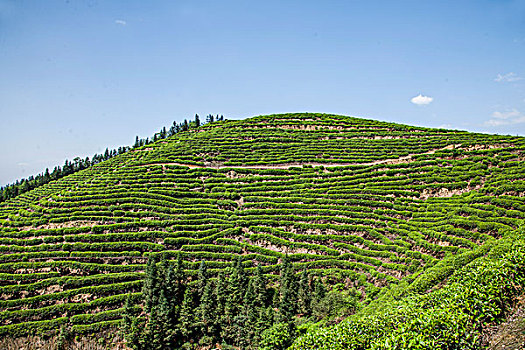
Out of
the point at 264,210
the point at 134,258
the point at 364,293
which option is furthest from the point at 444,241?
the point at 134,258

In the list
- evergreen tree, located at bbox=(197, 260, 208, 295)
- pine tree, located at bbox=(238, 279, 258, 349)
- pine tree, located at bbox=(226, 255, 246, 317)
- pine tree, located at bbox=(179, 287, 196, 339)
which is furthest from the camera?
evergreen tree, located at bbox=(197, 260, 208, 295)

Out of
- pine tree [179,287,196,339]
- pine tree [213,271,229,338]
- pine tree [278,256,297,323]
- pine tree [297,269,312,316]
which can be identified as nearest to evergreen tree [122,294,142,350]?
pine tree [179,287,196,339]

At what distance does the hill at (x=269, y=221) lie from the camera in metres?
27.7

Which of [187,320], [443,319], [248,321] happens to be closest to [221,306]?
[187,320]

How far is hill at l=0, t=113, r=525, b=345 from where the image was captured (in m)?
27.7

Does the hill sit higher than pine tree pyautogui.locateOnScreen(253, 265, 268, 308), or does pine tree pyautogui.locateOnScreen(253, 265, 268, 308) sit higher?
the hill

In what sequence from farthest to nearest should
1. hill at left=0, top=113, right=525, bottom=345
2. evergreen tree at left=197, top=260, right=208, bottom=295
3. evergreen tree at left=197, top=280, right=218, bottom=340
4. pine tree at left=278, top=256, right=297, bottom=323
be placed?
evergreen tree at left=197, top=260, right=208, bottom=295 → hill at left=0, top=113, right=525, bottom=345 → evergreen tree at left=197, top=280, right=218, bottom=340 → pine tree at left=278, top=256, right=297, bottom=323

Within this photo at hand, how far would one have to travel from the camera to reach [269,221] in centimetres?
3712

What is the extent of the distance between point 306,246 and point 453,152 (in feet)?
91.6

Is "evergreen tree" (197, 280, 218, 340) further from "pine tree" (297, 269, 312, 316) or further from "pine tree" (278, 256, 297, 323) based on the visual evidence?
"pine tree" (297, 269, 312, 316)

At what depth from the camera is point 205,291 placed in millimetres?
26500

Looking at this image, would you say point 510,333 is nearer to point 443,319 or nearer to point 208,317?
point 443,319

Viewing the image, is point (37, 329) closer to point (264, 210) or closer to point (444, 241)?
point (264, 210)

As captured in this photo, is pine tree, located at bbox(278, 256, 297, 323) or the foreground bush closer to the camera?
the foreground bush
